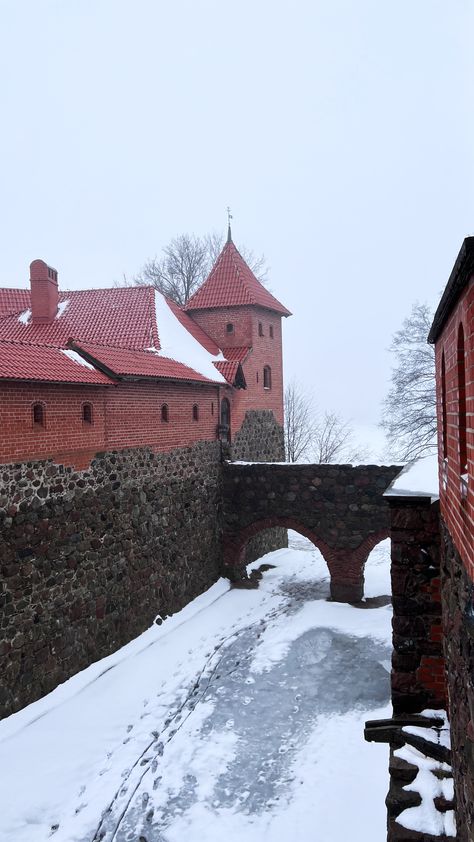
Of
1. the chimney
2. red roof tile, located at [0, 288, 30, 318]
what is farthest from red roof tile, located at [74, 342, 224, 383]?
red roof tile, located at [0, 288, 30, 318]

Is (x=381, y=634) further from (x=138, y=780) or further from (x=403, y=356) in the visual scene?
(x=403, y=356)

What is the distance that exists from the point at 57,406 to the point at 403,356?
12.7 meters

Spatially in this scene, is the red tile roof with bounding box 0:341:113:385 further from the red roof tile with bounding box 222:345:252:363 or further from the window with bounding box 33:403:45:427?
the red roof tile with bounding box 222:345:252:363

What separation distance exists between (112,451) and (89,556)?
6.18 ft

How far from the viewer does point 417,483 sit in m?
6.22

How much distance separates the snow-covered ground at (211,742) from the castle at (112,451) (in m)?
0.70

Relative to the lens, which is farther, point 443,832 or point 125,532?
point 125,532

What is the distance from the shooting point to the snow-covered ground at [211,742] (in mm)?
6699

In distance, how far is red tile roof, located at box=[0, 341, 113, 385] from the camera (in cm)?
877

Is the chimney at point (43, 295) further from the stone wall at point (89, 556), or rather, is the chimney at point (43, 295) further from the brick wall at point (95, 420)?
the stone wall at point (89, 556)

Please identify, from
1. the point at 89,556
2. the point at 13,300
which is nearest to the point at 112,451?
the point at 89,556

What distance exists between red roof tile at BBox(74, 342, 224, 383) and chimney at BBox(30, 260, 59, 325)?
2.91m

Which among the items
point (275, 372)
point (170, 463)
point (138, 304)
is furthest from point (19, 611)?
point (275, 372)

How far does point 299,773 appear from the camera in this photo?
7527 millimetres
